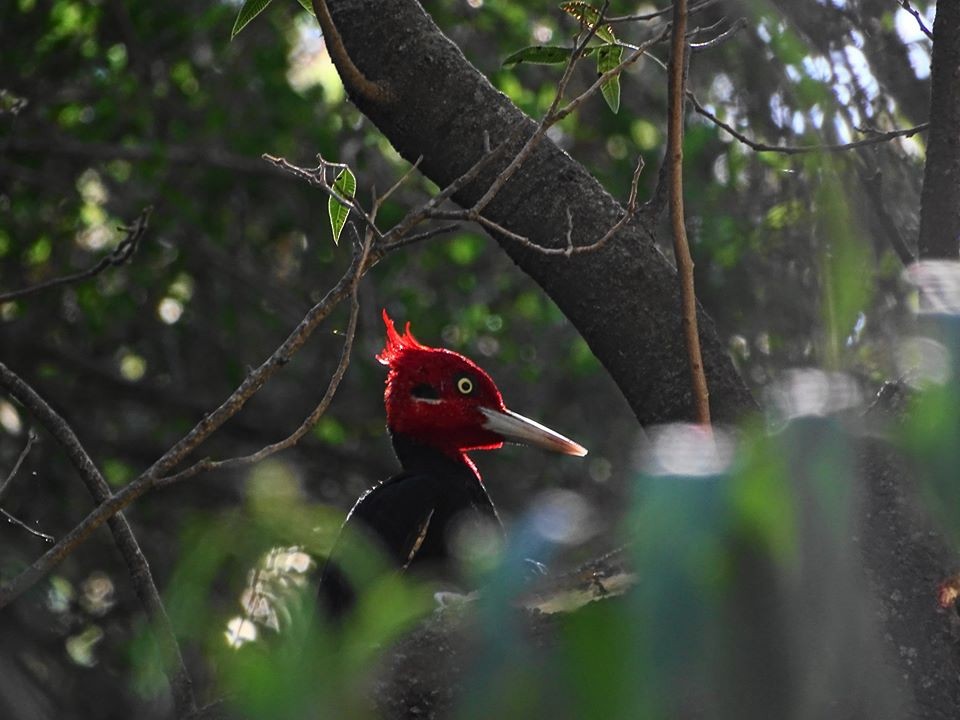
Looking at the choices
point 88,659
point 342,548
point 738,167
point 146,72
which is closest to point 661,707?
point 342,548

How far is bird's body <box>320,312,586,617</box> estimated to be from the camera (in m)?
3.60

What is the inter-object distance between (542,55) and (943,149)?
0.88 metres

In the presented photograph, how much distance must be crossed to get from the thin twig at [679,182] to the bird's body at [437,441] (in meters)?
1.40

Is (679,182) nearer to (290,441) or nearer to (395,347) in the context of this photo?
(290,441)

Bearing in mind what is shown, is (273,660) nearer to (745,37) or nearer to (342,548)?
(342,548)

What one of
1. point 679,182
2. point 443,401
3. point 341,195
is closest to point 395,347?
point 443,401

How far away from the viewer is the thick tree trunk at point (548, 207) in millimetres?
2668

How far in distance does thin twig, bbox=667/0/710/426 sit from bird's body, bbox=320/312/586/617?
4.59ft

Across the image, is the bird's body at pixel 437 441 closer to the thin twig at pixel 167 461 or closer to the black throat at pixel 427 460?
the black throat at pixel 427 460

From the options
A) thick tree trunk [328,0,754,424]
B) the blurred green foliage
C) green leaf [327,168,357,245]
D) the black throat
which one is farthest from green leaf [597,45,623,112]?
the black throat

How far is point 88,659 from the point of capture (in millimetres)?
5137

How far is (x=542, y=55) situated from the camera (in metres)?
2.89

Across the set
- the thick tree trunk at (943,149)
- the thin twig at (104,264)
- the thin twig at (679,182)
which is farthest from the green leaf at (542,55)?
the thin twig at (104,264)

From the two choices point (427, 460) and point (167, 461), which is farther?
point (427, 460)
